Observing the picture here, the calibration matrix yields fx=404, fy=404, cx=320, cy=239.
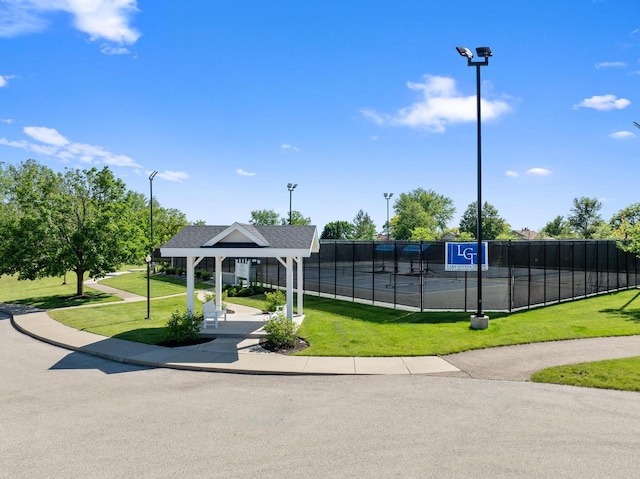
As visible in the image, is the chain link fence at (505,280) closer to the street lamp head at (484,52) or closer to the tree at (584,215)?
the street lamp head at (484,52)

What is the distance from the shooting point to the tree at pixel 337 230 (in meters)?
110

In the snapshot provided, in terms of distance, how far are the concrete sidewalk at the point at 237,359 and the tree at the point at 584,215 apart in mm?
91403

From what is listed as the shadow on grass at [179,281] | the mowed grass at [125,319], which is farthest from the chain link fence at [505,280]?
the mowed grass at [125,319]

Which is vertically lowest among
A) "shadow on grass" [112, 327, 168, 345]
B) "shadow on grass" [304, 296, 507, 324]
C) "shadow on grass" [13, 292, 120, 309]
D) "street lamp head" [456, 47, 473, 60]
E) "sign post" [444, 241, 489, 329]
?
"shadow on grass" [13, 292, 120, 309]

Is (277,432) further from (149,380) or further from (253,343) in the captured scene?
(253,343)

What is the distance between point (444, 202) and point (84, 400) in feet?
382

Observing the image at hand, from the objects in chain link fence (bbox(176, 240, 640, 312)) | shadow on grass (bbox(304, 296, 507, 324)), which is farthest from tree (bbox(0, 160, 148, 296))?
shadow on grass (bbox(304, 296, 507, 324))

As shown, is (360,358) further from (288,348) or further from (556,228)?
(556,228)

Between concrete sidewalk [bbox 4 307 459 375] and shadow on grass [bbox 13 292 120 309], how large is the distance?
9764 mm

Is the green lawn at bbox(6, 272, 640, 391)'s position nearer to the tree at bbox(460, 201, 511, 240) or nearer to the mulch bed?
the mulch bed

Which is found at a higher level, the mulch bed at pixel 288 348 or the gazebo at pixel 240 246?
the gazebo at pixel 240 246

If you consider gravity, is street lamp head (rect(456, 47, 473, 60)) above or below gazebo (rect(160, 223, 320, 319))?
→ above

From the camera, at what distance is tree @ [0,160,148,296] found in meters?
23.8

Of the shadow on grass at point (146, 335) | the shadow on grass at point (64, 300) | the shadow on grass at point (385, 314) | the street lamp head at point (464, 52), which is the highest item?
the street lamp head at point (464, 52)
